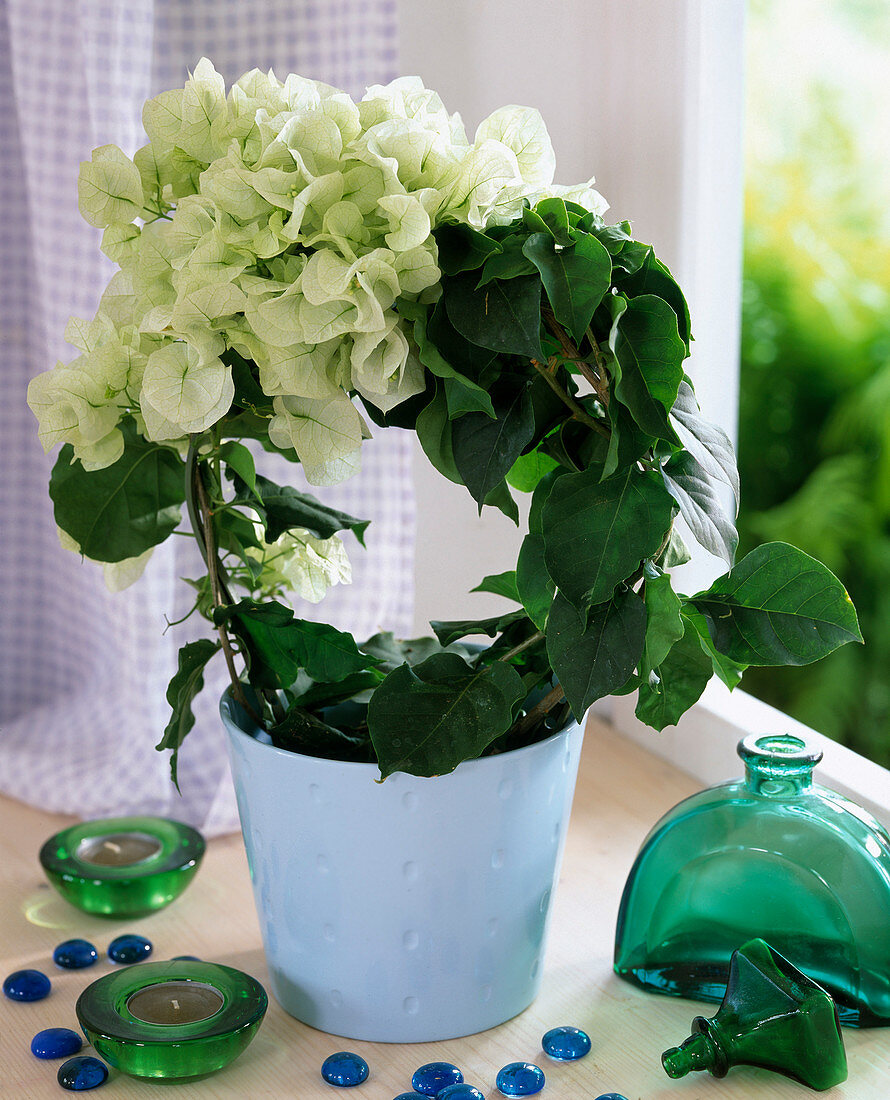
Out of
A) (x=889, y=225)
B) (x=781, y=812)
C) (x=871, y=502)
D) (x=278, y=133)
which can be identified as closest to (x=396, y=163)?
(x=278, y=133)

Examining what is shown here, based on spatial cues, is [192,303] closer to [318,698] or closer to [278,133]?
[278,133]

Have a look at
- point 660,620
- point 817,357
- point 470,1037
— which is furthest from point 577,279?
point 817,357

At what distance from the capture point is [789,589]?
488 mm

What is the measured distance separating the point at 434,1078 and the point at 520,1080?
0.04 meters

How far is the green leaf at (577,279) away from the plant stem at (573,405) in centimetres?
3

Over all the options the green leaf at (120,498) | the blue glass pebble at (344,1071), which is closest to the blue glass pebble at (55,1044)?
the blue glass pebble at (344,1071)

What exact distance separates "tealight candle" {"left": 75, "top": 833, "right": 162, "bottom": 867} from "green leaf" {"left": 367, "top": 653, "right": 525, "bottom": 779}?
27 cm

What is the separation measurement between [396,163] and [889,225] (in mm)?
1730

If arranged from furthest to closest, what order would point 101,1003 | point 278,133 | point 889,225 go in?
point 889,225, point 101,1003, point 278,133

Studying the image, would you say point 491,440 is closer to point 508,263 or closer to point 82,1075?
point 508,263

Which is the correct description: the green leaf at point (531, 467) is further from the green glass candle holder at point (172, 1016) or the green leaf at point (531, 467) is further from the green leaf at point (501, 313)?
the green glass candle holder at point (172, 1016)

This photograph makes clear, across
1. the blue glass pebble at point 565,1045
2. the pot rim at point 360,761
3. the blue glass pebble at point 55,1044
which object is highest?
the pot rim at point 360,761

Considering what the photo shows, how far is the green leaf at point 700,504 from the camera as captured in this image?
0.44 m

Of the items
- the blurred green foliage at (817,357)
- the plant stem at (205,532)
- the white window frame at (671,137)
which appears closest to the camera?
the plant stem at (205,532)
